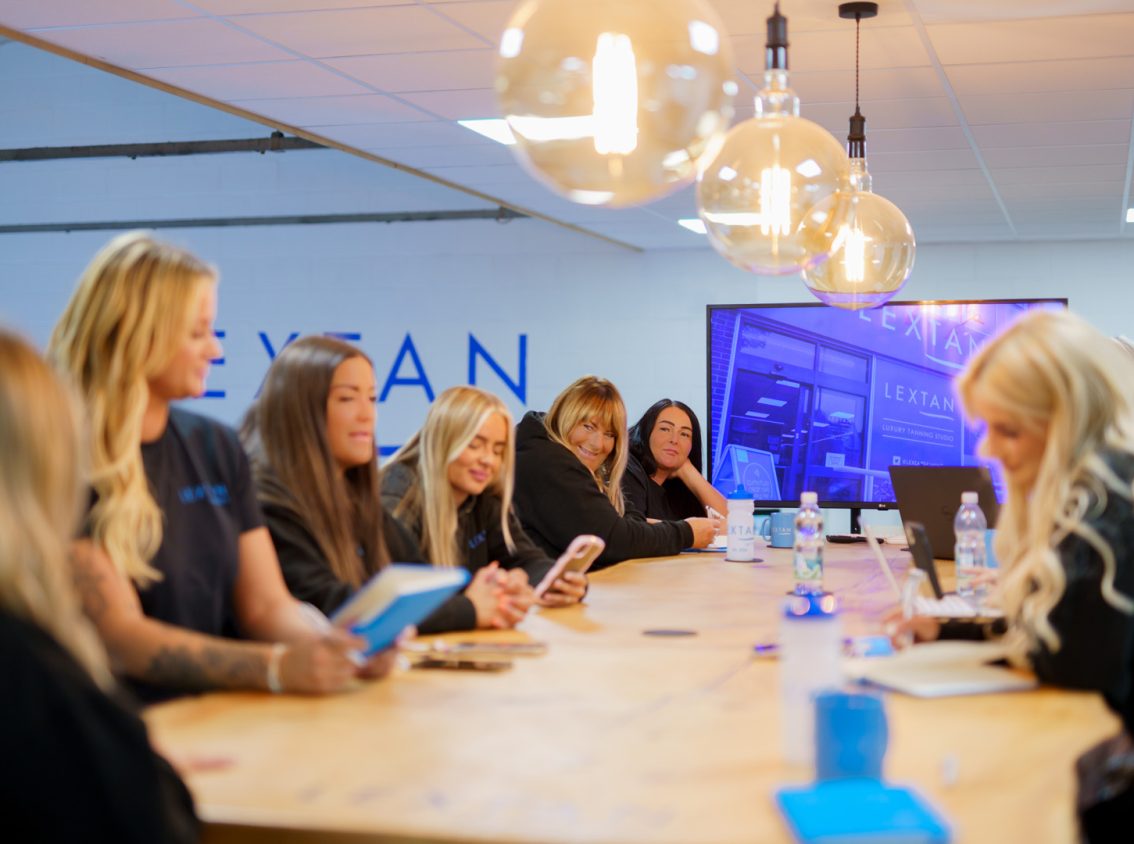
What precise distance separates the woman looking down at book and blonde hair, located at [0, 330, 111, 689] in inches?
49.1

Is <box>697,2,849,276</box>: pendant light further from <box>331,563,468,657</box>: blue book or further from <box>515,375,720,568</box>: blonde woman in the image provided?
<box>515,375,720,568</box>: blonde woman

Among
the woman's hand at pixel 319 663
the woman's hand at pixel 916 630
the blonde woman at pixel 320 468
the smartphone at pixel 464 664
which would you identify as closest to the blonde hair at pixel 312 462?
the blonde woman at pixel 320 468

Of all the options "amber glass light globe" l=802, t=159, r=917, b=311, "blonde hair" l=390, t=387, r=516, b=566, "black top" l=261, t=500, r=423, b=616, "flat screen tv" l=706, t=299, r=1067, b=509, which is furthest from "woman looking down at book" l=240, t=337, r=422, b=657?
"flat screen tv" l=706, t=299, r=1067, b=509

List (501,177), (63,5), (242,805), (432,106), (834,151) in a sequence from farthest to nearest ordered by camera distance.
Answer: (501,177), (432,106), (63,5), (834,151), (242,805)

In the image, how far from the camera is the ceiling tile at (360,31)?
3830 mm

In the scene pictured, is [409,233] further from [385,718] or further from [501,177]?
[385,718]

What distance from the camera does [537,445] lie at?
14.3ft

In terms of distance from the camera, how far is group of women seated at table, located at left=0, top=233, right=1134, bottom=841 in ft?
3.92

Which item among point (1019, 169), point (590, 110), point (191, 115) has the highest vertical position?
point (191, 115)

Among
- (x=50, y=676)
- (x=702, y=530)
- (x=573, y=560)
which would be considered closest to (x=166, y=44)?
(x=573, y=560)

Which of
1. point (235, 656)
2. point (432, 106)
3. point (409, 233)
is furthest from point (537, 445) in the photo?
point (409, 233)

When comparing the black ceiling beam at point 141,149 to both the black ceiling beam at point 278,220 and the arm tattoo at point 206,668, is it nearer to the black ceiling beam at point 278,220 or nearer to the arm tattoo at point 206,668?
the black ceiling beam at point 278,220

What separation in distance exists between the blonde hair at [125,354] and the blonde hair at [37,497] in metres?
0.73

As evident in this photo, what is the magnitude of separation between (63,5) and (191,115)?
558cm
